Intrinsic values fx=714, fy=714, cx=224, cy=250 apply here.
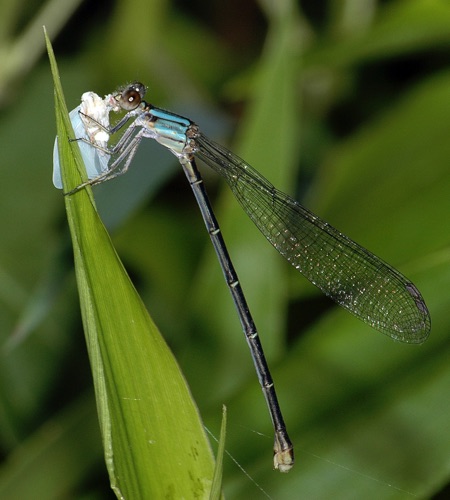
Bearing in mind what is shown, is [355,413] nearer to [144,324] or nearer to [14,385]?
[144,324]

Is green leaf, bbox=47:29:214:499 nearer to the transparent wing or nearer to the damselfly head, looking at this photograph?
the damselfly head

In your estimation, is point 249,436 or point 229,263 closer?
point 249,436

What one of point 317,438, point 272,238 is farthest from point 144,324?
point 272,238

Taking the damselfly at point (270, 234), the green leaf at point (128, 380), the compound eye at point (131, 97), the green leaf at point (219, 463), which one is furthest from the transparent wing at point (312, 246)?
the green leaf at point (219, 463)

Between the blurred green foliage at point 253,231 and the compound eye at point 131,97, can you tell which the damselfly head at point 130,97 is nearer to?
the compound eye at point 131,97

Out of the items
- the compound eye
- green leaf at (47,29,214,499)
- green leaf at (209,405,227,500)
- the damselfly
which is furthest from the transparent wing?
green leaf at (209,405,227,500)

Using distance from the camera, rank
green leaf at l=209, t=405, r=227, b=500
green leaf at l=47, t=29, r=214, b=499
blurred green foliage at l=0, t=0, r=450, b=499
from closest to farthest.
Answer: green leaf at l=209, t=405, r=227, b=500 → green leaf at l=47, t=29, r=214, b=499 → blurred green foliage at l=0, t=0, r=450, b=499
